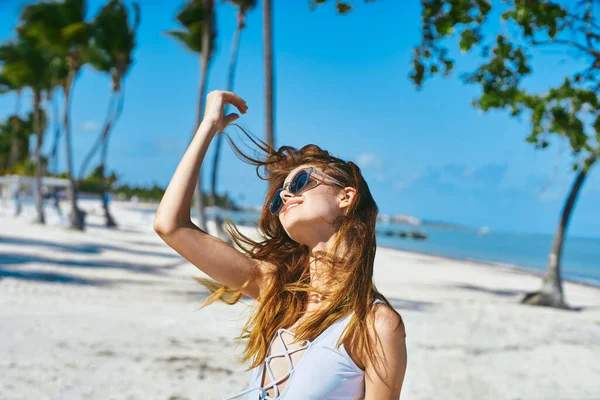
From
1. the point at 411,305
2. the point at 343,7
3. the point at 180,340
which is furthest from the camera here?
the point at 411,305

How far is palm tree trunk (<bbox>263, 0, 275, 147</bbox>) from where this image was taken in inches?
442

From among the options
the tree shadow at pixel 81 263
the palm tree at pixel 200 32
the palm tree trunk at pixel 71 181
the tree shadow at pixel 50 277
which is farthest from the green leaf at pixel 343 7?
the palm tree trunk at pixel 71 181

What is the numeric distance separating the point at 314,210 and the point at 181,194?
1.37 ft

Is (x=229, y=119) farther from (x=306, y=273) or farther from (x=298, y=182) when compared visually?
(x=306, y=273)

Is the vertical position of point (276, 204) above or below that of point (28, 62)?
below

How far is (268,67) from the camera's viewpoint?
1179cm

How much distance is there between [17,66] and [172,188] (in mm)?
27498

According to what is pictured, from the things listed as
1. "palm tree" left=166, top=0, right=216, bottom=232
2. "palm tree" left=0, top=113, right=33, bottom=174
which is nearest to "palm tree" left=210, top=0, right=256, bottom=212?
"palm tree" left=166, top=0, right=216, bottom=232

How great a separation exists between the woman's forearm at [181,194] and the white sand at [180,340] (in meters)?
0.42

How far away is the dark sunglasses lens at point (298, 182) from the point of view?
6.08 feet

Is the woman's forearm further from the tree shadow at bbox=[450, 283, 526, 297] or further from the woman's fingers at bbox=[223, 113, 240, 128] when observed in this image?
the tree shadow at bbox=[450, 283, 526, 297]

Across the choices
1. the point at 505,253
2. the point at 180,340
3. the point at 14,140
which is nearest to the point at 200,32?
the point at 180,340

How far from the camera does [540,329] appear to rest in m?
9.85

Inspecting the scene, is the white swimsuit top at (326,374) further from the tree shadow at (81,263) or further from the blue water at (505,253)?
the tree shadow at (81,263)
